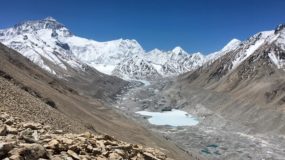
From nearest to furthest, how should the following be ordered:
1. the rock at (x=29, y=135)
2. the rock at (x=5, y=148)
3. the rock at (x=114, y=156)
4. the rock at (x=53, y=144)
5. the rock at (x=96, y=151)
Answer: the rock at (x=5, y=148)
the rock at (x=29, y=135)
the rock at (x=53, y=144)
the rock at (x=96, y=151)
the rock at (x=114, y=156)

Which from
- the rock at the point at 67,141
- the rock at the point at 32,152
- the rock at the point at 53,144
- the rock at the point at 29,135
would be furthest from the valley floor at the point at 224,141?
the rock at the point at 32,152

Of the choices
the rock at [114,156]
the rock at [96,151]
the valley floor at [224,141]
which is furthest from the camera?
the valley floor at [224,141]

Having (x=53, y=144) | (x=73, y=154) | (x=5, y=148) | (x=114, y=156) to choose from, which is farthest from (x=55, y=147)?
(x=114, y=156)

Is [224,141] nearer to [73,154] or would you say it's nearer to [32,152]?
[73,154]

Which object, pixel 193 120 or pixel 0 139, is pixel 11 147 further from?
pixel 193 120

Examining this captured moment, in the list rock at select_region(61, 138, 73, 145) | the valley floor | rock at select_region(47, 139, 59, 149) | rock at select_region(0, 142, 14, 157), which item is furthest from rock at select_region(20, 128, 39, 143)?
the valley floor

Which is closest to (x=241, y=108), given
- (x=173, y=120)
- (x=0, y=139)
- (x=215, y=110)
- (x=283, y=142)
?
(x=215, y=110)

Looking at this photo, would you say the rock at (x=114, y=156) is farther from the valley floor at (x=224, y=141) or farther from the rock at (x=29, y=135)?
the valley floor at (x=224, y=141)

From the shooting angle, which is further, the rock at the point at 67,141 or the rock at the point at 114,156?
the rock at the point at 114,156
